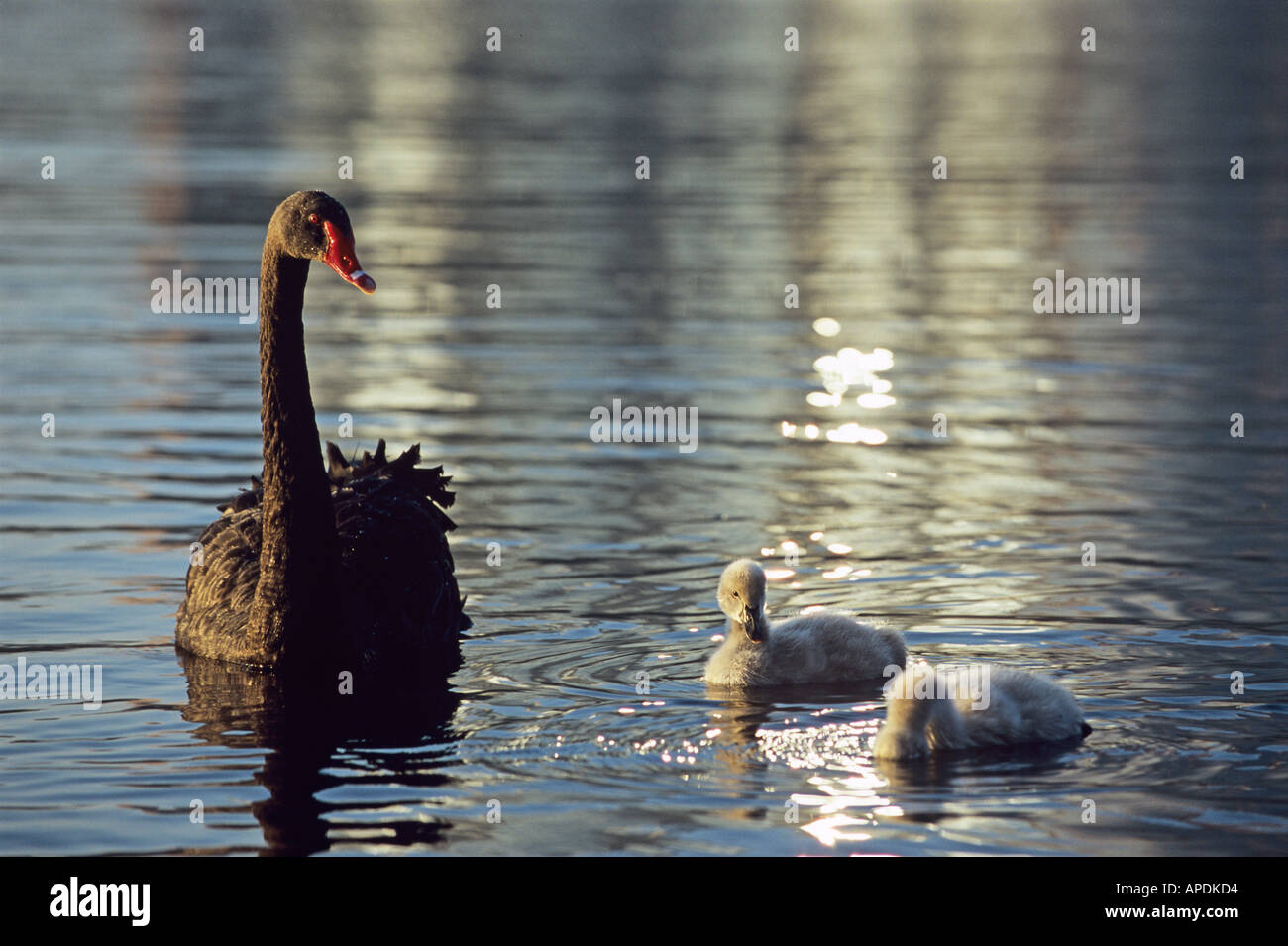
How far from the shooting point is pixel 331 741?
7.84m

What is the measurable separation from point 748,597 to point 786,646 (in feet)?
0.99

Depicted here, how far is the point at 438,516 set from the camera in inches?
384

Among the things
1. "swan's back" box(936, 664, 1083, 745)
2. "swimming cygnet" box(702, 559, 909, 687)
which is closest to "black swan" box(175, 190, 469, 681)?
"swimming cygnet" box(702, 559, 909, 687)

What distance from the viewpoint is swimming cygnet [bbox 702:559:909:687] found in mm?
8367

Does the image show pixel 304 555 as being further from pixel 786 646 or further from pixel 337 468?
pixel 786 646

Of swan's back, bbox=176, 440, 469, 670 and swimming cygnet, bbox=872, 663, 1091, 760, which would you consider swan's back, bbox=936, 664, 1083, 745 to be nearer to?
swimming cygnet, bbox=872, 663, 1091, 760

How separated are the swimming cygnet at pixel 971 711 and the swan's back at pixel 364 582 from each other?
2.24 meters

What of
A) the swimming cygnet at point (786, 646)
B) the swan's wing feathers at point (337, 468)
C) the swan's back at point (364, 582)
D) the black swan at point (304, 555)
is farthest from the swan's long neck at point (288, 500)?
the swimming cygnet at point (786, 646)

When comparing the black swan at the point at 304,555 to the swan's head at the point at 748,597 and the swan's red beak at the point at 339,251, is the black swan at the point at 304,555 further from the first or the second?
the swan's head at the point at 748,597

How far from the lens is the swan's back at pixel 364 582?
29.0 feet

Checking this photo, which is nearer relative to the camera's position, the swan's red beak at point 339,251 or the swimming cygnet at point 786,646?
the swimming cygnet at point 786,646

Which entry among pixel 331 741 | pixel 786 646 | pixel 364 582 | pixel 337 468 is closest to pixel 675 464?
pixel 337 468

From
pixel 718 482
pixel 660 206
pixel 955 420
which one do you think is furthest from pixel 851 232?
pixel 718 482

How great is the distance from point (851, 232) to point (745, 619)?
48.9 feet
